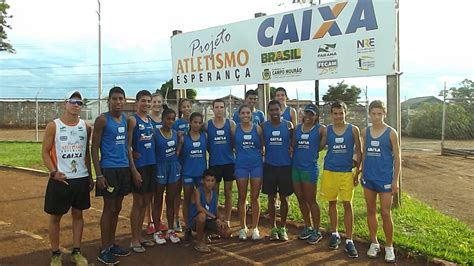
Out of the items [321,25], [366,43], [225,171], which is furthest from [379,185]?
[321,25]

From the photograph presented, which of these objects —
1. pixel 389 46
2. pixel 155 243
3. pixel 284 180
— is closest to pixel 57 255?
pixel 155 243

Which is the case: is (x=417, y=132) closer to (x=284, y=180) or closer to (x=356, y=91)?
(x=356, y=91)

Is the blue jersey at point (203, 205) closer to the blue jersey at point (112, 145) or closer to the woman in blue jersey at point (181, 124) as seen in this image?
the woman in blue jersey at point (181, 124)

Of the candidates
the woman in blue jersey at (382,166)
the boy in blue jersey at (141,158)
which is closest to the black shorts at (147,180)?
the boy in blue jersey at (141,158)

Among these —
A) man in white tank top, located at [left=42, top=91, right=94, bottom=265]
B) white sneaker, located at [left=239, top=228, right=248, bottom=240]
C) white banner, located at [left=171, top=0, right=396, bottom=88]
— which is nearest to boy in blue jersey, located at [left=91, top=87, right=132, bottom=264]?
man in white tank top, located at [left=42, top=91, right=94, bottom=265]

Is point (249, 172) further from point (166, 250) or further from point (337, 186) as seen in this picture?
point (166, 250)

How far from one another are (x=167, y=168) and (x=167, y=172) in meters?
0.05

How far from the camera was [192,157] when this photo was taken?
6.02 meters

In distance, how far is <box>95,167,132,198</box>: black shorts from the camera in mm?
5125

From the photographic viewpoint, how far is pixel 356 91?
1719 inches

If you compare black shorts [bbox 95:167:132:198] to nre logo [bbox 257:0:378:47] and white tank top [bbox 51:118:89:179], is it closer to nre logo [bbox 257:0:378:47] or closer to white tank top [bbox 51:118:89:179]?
white tank top [bbox 51:118:89:179]

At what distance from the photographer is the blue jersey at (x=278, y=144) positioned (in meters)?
6.06

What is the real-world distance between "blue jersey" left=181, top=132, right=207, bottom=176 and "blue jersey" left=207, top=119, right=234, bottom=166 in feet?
0.58

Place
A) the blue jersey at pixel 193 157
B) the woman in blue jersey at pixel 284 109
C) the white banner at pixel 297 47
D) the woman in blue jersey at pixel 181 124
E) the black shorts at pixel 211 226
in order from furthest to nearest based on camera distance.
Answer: the white banner at pixel 297 47 < the woman in blue jersey at pixel 284 109 < the woman in blue jersey at pixel 181 124 < the blue jersey at pixel 193 157 < the black shorts at pixel 211 226
